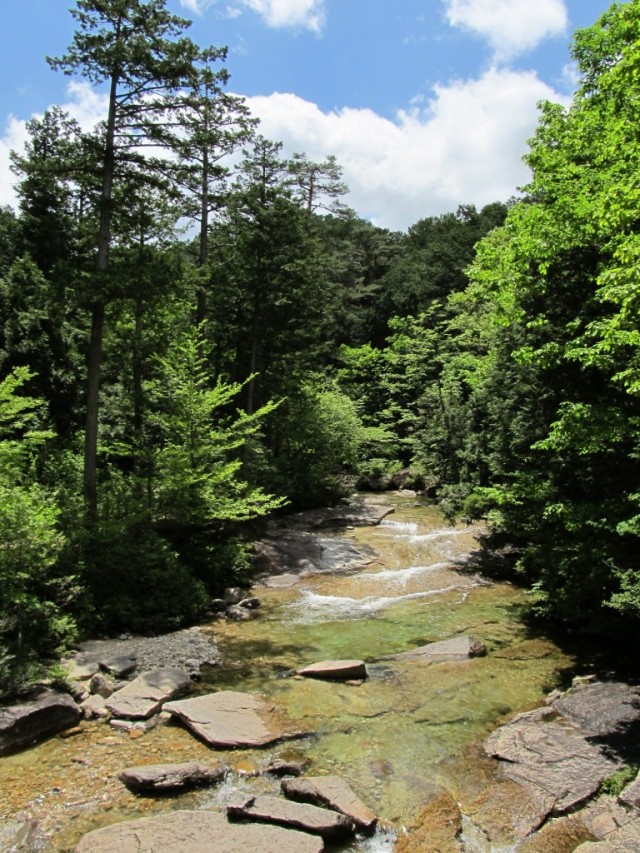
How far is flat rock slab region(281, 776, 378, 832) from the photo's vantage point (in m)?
5.98

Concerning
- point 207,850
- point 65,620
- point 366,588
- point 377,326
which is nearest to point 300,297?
point 366,588

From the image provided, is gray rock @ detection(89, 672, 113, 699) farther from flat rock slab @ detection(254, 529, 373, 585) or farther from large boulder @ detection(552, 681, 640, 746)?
flat rock slab @ detection(254, 529, 373, 585)

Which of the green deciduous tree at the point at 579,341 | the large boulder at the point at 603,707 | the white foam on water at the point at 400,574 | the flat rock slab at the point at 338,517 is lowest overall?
the white foam on water at the point at 400,574

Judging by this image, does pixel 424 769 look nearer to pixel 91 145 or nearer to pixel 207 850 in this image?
pixel 207 850

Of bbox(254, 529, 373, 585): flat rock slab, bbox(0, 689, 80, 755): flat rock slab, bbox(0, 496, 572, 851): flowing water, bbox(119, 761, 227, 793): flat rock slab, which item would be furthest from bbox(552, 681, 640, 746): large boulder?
bbox(254, 529, 373, 585): flat rock slab

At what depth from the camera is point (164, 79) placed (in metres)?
13.6

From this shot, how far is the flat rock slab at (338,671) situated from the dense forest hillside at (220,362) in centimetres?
380

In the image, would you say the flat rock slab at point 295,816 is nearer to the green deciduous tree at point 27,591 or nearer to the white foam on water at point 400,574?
the green deciduous tree at point 27,591

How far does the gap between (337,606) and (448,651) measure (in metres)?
3.87

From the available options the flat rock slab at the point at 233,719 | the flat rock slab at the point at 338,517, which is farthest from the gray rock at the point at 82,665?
the flat rock slab at the point at 338,517

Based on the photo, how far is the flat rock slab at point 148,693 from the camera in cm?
815

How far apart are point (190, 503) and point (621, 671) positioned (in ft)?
32.3

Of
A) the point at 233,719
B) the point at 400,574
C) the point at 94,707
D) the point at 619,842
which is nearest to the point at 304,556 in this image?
the point at 400,574

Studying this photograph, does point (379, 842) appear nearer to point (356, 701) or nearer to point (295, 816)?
point (295, 816)
